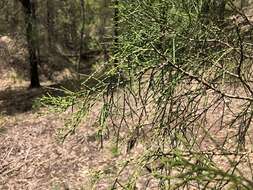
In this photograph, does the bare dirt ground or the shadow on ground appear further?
the shadow on ground

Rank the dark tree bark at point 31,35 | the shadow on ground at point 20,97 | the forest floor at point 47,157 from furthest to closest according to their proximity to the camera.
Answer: the dark tree bark at point 31,35, the shadow on ground at point 20,97, the forest floor at point 47,157

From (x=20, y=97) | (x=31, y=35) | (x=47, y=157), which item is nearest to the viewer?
(x=47, y=157)

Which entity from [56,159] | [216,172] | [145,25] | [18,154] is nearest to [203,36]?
[145,25]

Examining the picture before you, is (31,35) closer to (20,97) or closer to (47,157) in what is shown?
(20,97)

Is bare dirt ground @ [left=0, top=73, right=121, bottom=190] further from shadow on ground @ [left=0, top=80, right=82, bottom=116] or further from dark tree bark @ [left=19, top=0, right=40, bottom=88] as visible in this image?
dark tree bark @ [left=19, top=0, right=40, bottom=88]

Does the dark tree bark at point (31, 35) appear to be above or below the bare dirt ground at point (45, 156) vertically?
above

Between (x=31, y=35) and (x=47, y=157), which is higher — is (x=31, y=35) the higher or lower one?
the higher one

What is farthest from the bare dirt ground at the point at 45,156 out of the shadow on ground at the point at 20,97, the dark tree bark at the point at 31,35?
the dark tree bark at the point at 31,35

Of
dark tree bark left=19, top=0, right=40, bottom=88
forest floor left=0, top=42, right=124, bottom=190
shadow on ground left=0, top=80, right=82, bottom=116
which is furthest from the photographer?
dark tree bark left=19, top=0, right=40, bottom=88

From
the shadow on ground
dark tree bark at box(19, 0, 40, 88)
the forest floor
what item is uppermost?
dark tree bark at box(19, 0, 40, 88)

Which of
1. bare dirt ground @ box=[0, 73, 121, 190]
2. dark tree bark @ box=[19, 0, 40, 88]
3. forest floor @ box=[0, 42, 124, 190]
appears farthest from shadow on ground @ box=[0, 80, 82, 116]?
bare dirt ground @ box=[0, 73, 121, 190]

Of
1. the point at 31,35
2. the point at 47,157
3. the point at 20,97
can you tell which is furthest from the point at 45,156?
the point at 31,35

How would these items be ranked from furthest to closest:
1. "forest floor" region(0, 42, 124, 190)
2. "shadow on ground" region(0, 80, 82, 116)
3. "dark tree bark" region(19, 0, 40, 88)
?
"dark tree bark" region(19, 0, 40, 88)
"shadow on ground" region(0, 80, 82, 116)
"forest floor" region(0, 42, 124, 190)

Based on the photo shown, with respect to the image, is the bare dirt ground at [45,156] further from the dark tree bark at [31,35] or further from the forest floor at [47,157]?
the dark tree bark at [31,35]
